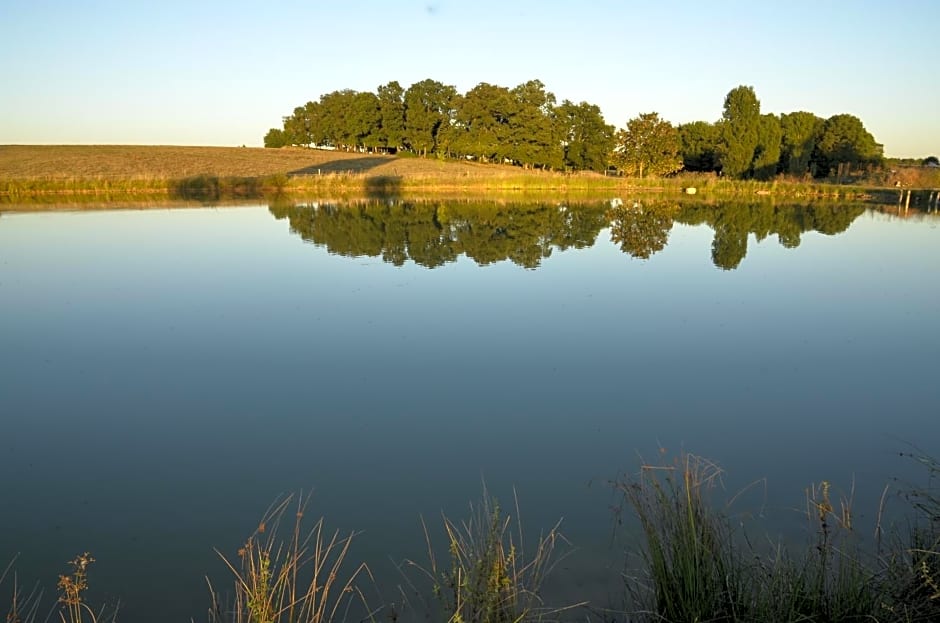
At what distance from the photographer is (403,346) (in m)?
7.53

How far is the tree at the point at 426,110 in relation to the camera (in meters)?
60.2

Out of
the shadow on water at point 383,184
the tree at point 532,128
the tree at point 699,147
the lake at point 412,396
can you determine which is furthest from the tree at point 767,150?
the lake at point 412,396

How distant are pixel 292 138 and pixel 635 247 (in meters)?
63.4

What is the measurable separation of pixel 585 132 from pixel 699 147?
32.6ft

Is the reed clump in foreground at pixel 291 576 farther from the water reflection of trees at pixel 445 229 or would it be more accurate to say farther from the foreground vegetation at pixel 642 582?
the water reflection of trees at pixel 445 229

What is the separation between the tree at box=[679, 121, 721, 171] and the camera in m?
53.2

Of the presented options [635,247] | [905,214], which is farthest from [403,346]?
[905,214]

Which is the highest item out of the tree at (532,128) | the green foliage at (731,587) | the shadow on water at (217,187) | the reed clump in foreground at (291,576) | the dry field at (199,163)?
the tree at (532,128)

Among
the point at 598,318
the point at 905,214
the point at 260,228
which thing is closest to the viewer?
the point at 598,318

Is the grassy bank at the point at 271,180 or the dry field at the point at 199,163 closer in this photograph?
the grassy bank at the point at 271,180

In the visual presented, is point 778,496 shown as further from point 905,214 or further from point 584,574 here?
point 905,214

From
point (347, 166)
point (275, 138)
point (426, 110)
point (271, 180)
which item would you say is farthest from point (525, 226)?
point (275, 138)

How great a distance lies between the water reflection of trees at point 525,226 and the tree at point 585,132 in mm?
29291

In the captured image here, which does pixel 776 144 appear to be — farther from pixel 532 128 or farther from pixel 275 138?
pixel 275 138
